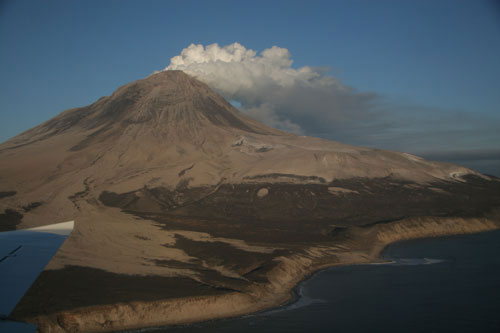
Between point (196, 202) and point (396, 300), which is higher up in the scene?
point (196, 202)

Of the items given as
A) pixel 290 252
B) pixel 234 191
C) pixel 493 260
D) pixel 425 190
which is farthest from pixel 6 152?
pixel 493 260

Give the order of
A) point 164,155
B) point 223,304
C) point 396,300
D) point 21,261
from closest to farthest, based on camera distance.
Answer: point 21,261, point 223,304, point 396,300, point 164,155

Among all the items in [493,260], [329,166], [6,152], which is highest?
[6,152]

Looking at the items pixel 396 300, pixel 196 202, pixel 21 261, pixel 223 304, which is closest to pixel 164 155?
pixel 196 202

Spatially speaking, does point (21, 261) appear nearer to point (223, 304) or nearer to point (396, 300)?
point (223, 304)

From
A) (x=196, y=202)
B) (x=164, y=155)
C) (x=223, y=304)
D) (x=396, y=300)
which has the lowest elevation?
(x=396, y=300)

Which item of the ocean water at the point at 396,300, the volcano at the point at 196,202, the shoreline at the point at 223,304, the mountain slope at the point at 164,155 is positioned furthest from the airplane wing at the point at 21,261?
the mountain slope at the point at 164,155

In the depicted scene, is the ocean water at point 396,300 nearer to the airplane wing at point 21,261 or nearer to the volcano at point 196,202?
the volcano at point 196,202

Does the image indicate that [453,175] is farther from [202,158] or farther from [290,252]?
[290,252]
